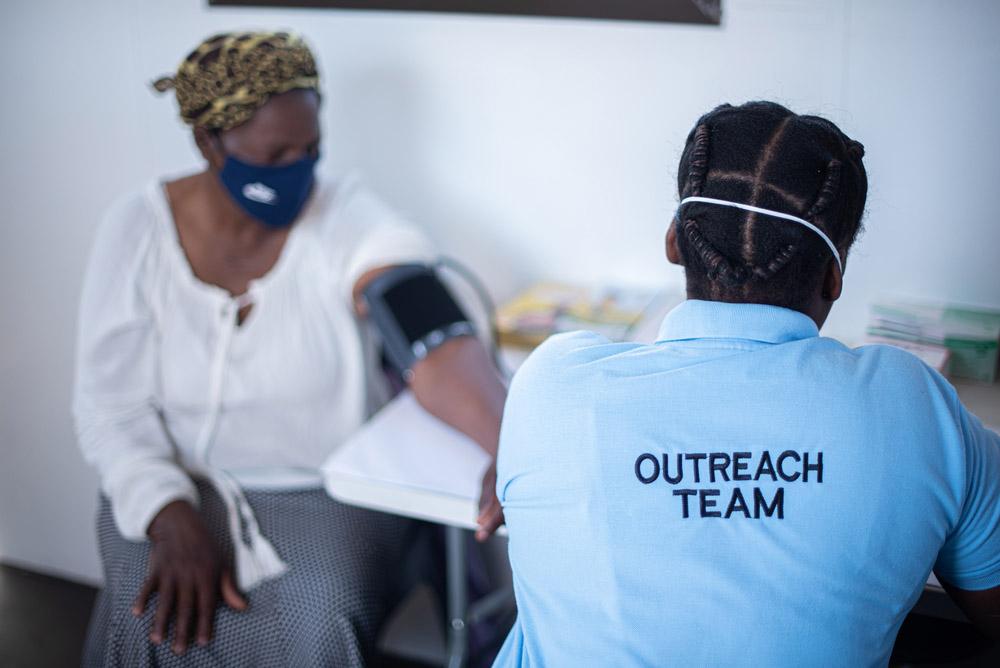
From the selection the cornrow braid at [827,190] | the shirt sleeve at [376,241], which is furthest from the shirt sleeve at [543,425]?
the shirt sleeve at [376,241]

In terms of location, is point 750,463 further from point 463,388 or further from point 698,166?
point 463,388

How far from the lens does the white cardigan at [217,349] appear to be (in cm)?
164

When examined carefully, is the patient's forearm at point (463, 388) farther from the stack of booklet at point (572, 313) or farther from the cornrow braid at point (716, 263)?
the cornrow braid at point (716, 263)

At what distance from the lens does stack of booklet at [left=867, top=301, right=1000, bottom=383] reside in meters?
1.42

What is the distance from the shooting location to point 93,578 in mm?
2443

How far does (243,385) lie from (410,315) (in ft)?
1.13

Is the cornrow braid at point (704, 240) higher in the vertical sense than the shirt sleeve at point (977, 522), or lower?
higher

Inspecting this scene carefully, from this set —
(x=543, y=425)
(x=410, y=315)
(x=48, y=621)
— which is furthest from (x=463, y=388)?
(x=48, y=621)

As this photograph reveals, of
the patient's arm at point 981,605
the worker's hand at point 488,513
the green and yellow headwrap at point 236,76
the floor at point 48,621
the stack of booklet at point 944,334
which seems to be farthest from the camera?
the floor at point 48,621

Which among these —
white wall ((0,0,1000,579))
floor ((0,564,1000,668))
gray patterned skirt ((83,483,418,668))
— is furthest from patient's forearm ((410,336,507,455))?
floor ((0,564,1000,668))

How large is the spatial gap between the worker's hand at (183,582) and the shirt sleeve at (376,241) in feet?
1.64

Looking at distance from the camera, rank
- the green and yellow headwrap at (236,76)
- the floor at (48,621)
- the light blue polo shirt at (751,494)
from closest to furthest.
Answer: the light blue polo shirt at (751,494) < the green and yellow headwrap at (236,76) < the floor at (48,621)

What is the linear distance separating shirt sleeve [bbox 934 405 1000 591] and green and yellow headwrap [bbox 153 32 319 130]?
1.19 meters

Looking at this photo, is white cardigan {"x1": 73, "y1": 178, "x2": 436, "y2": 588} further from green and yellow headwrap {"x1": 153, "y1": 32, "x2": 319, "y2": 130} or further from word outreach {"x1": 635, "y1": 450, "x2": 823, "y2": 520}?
word outreach {"x1": 635, "y1": 450, "x2": 823, "y2": 520}
